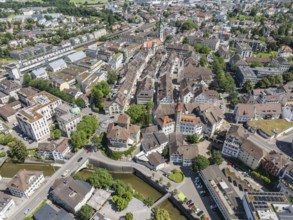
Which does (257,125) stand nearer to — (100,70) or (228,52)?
(228,52)

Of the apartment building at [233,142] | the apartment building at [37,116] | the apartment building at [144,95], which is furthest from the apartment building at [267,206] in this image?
the apartment building at [37,116]

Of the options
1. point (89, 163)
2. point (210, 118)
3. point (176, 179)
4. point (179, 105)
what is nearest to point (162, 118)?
point (179, 105)

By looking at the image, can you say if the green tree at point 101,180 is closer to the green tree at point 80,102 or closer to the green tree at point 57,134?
the green tree at point 57,134

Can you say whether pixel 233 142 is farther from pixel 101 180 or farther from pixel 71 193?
pixel 71 193

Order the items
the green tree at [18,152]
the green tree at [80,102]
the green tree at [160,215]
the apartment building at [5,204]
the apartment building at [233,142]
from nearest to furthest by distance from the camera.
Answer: the green tree at [160,215] → the apartment building at [5,204] → the apartment building at [233,142] → the green tree at [18,152] → the green tree at [80,102]

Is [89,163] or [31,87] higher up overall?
[31,87]

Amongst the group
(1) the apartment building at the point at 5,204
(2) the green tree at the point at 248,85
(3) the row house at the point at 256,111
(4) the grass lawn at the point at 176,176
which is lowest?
(1) the apartment building at the point at 5,204

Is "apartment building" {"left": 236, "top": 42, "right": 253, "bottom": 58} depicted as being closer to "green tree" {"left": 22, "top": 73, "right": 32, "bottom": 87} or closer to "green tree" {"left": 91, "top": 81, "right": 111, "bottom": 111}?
"green tree" {"left": 91, "top": 81, "right": 111, "bottom": 111}
